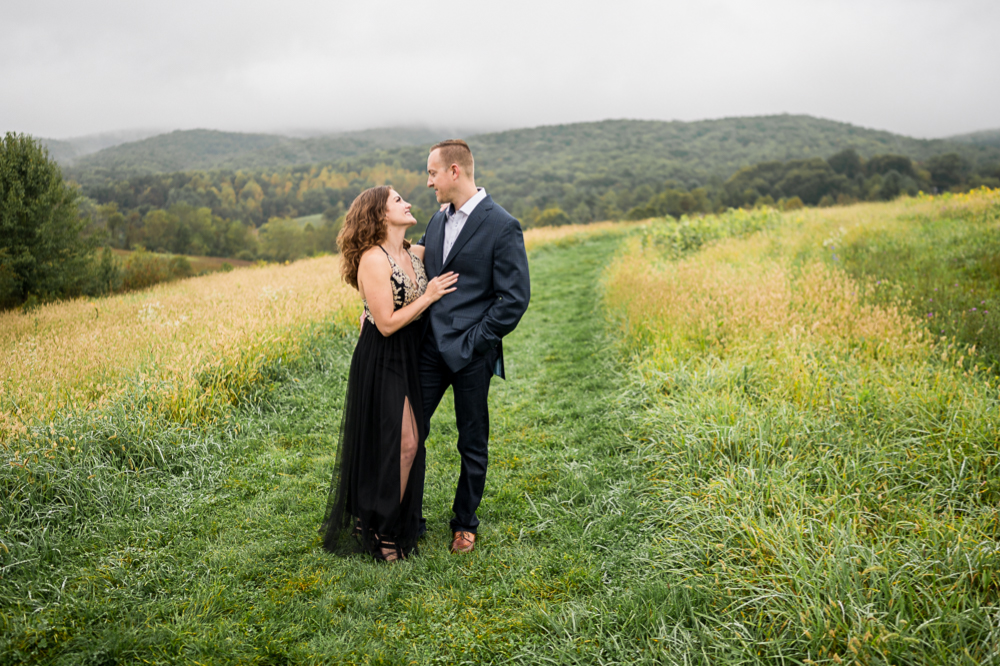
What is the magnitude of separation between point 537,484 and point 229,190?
29.4 meters

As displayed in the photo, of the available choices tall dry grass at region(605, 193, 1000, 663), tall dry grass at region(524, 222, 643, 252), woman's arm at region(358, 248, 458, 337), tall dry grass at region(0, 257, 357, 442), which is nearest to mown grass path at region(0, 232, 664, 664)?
tall dry grass at region(605, 193, 1000, 663)

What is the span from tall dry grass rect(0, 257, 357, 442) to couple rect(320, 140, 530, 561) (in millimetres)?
2501

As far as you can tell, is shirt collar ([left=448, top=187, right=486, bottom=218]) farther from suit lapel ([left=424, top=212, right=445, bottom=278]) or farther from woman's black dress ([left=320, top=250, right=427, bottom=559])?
woman's black dress ([left=320, top=250, right=427, bottom=559])

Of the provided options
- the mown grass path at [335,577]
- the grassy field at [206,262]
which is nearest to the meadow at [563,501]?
the mown grass path at [335,577]

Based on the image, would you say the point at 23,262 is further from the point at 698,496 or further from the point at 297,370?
the point at 698,496

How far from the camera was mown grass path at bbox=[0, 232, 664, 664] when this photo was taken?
2393 millimetres

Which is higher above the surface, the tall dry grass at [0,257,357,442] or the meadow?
the tall dry grass at [0,257,357,442]

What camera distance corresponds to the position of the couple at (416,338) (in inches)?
118

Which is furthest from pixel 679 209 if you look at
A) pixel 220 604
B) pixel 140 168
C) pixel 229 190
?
pixel 220 604

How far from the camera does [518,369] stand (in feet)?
23.5

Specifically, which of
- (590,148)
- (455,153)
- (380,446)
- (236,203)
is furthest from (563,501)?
(590,148)

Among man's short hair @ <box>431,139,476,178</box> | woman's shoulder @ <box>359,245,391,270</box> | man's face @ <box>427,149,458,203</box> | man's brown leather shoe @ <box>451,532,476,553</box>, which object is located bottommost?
man's brown leather shoe @ <box>451,532,476,553</box>

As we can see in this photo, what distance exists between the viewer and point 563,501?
3.72 meters

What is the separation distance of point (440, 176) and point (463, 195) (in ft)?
0.60
